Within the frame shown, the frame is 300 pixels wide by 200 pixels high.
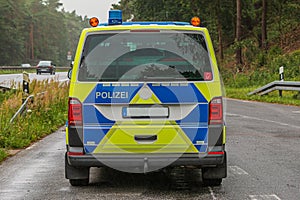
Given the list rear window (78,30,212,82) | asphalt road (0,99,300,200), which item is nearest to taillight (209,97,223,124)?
rear window (78,30,212,82)

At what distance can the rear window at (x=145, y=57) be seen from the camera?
6730 mm

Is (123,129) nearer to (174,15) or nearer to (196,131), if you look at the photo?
(196,131)

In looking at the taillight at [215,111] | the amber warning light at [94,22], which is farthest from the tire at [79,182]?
the amber warning light at [94,22]

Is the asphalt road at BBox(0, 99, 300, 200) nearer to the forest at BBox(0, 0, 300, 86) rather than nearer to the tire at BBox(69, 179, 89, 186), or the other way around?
the tire at BBox(69, 179, 89, 186)

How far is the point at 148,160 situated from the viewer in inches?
261

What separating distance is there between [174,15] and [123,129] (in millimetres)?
55337

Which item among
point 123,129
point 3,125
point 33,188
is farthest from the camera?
point 3,125

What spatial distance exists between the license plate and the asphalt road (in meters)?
0.96

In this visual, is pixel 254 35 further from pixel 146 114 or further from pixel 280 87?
pixel 146 114

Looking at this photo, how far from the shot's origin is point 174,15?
61.1 m

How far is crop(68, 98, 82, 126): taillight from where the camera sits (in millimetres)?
6703

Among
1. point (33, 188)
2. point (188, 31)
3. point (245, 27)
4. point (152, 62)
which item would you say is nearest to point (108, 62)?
point (152, 62)

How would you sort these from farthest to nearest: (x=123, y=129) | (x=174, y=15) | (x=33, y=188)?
1. (x=174, y=15)
2. (x=33, y=188)
3. (x=123, y=129)

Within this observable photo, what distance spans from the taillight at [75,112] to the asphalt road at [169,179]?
88 centimetres
